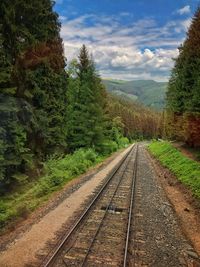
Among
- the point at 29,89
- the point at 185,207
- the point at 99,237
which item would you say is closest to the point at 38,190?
the point at 29,89

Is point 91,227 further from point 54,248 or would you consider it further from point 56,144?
point 56,144

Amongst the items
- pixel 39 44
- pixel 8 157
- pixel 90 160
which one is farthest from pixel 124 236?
pixel 90 160

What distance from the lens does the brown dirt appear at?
546 inches

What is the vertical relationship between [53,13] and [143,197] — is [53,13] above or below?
above

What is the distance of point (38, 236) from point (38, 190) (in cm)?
783

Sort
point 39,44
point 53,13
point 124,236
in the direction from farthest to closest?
point 53,13 < point 39,44 < point 124,236

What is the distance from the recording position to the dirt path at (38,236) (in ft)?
34.9

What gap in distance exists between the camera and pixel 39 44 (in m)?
23.0

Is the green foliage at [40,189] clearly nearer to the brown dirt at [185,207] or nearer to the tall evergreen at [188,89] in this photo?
the brown dirt at [185,207]

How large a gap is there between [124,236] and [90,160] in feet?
76.5

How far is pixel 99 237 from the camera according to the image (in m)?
12.6

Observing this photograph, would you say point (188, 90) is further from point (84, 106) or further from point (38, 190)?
point (38, 190)

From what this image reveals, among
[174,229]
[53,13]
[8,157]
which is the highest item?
[53,13]

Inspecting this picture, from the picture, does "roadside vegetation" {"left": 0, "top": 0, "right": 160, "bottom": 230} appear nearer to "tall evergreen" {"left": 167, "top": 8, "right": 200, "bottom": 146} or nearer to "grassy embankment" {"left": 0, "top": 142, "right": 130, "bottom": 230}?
"grassy embankment" {"left": 0, "top": 142, "right": 130, "bottom": 230}
